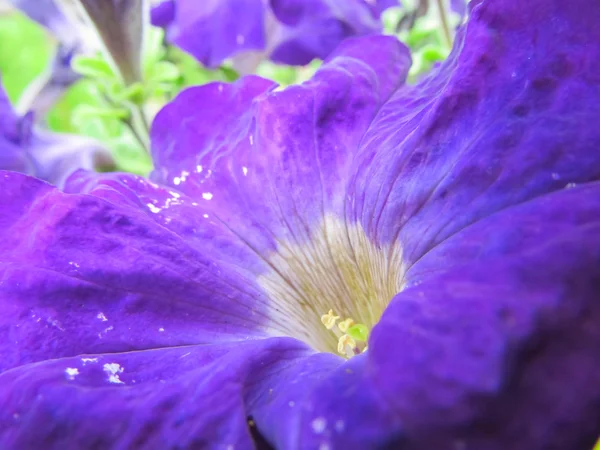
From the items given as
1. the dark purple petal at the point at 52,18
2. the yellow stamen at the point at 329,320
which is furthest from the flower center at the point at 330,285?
the dark purple petal at the point at 52,18

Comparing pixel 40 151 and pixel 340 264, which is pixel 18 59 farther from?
pixel 340 264

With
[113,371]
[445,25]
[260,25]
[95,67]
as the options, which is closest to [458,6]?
[445,25]

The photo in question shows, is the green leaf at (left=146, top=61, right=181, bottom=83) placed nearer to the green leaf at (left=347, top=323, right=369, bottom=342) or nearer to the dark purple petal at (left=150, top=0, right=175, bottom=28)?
the dark purple petal at (left=150, top=0, right=175, bottom=28)

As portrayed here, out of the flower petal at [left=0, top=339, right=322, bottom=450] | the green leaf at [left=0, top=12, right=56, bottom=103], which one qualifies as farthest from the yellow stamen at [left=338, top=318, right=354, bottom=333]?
the green leaf at [left=0, top=12, right=56, bottom=103]

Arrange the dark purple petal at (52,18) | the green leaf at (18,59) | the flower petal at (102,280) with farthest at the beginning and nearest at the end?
the green leaf at (18,59) < the dark purple petal at (52,18) < the flower petal at (102,280)

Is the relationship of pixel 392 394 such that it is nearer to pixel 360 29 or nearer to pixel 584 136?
pixel 584 136

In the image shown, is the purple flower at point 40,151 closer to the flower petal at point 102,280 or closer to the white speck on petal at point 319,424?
the flower petal at point 102,280
